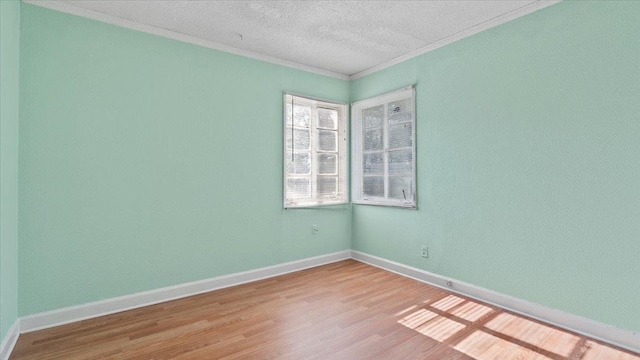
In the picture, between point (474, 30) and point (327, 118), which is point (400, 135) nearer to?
point (327, 118)

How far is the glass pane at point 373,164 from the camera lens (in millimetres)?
4141

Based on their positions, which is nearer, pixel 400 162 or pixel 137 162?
pixel 137 162

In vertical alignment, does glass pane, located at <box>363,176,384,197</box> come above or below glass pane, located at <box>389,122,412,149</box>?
below

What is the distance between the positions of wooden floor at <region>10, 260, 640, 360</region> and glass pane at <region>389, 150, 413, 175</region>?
1415mm

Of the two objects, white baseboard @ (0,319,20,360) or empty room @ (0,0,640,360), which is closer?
white baseboard @ (0,319,20,360)

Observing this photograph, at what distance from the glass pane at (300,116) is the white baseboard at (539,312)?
2187 millimetres

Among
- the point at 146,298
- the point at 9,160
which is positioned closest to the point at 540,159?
the point at 146,298

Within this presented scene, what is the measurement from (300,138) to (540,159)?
103 inches

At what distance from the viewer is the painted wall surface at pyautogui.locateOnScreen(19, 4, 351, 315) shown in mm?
2545

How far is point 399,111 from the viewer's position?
3881mm

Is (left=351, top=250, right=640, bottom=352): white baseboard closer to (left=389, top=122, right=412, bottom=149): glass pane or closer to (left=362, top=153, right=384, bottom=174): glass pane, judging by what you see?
(left=362, top=153, right=384, bottom=174): glass pane

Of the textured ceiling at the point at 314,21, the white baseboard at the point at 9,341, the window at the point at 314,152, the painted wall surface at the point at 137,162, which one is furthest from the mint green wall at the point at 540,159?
the white baseboard at the point at 9,341

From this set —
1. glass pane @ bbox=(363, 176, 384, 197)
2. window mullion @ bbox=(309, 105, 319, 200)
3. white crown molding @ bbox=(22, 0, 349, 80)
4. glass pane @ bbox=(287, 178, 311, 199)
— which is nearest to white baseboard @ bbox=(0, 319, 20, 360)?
white crown molding @ bbox=(22, 0, 349, 80)

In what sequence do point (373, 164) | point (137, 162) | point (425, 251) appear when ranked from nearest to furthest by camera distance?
point (137, 162) < point (425, 251) < point (373, 164)
